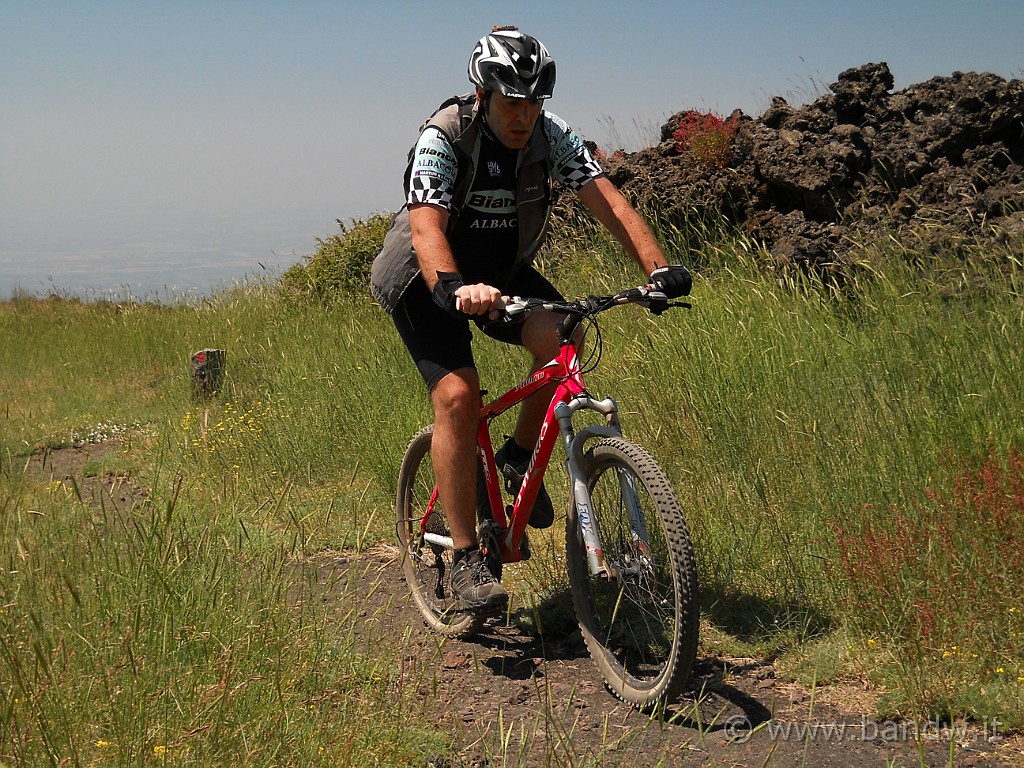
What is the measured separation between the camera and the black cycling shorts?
432cm

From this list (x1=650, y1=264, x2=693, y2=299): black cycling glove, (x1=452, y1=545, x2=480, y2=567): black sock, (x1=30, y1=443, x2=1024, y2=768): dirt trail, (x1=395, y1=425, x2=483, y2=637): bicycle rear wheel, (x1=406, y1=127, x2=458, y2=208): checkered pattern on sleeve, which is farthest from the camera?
(x1=395, y1=425, x2=483, y2=637): bicycle rear wheel

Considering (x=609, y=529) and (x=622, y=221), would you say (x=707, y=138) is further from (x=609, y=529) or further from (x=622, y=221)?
(x=609, y=529)

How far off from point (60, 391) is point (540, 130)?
9712mm

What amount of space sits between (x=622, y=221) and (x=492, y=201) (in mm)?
551

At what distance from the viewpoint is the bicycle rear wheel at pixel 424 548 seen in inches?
194

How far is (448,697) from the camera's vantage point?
4.00 meters

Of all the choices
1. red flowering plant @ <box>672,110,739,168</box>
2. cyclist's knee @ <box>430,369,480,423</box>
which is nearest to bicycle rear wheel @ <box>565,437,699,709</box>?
cyclist's knee @ <box>430,369,480,423</box>

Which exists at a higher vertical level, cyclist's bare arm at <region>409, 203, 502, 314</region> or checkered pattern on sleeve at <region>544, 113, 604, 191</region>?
checkered pattern on sleeve at <region>544, 113, 604, 191</region>

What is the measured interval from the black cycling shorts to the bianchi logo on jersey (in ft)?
1.21

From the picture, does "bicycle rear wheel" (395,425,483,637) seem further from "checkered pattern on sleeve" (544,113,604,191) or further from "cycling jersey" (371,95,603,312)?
"checkered pattern on sleeve" (544,113,604,191)

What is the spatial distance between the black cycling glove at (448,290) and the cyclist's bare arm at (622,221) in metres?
0.82

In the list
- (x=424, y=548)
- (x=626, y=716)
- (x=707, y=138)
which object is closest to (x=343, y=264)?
(x=707, y=138)

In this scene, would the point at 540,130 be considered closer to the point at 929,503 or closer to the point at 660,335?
the point at 929,503

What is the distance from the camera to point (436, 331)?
14.4 feet
